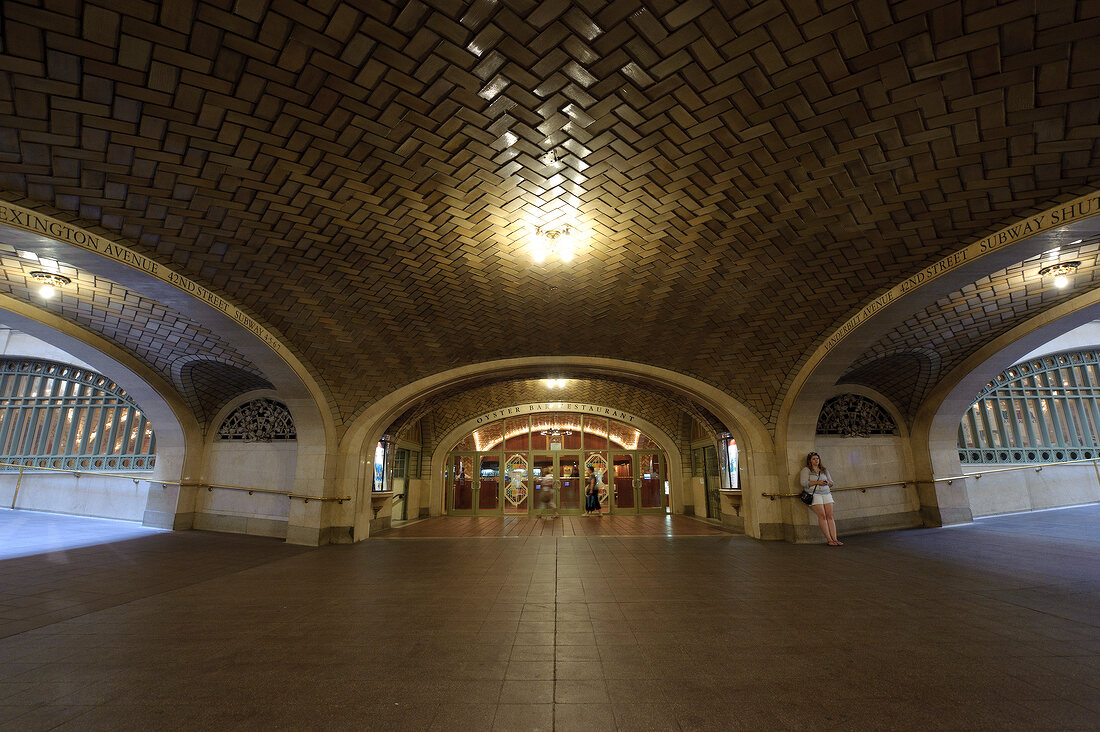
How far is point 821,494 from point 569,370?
470cm

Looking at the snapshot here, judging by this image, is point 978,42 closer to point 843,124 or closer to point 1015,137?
point 843,124

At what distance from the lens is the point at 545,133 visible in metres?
3.46

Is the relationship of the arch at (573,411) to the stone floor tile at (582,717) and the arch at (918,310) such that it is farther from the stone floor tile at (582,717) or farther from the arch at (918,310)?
the stone floor tile at (582,717)

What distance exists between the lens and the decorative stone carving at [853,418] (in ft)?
28.5

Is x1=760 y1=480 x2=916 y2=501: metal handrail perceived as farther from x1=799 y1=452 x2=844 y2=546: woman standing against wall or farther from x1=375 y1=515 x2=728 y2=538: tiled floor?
x1=375 y1=515 x2=728 y2=538: tiled floor

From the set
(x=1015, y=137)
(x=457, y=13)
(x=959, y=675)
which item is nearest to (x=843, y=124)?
(x=1015, y=137)

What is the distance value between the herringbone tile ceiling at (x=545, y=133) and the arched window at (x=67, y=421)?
27.2ft

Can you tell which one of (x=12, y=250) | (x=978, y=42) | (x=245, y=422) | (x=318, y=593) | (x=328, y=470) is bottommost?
(x=318, y=593)

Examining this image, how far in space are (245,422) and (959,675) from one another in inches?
422

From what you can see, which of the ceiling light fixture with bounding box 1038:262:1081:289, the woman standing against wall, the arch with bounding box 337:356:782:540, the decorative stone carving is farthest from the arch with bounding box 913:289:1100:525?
the arch with bounding box 337:356:782:540

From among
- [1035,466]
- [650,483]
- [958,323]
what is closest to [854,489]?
[958,323]

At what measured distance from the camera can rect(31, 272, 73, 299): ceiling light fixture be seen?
5094mm

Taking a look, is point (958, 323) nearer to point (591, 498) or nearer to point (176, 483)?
point (591, 498)

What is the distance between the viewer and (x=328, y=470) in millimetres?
7770
